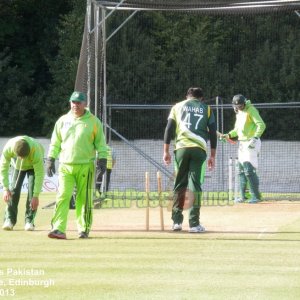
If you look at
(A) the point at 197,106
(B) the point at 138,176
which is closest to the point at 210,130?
(A) the point at 197,106

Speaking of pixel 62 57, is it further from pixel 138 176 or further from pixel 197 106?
pixel 197 106

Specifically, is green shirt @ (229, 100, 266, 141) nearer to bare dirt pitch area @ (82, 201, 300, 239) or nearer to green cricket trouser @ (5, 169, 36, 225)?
bare dirt pitch area @ (82, 201, 300, 239)

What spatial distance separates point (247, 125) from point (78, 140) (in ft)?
24.9

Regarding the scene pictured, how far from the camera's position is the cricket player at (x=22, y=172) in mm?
15188

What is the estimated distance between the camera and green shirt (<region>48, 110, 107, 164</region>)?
14.2 meters

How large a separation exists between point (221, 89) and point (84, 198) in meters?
20.4

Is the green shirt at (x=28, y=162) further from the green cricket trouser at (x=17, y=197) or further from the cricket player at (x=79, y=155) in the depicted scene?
the cricket player at (x=79, y=155)

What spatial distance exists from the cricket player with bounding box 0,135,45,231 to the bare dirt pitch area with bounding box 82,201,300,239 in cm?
103

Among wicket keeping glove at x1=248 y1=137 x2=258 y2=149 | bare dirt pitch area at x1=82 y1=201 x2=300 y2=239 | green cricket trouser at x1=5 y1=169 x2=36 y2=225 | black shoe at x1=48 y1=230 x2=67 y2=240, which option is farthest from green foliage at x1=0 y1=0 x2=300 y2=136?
black shoe at x1=48 y1=230 x2=67 y2=240

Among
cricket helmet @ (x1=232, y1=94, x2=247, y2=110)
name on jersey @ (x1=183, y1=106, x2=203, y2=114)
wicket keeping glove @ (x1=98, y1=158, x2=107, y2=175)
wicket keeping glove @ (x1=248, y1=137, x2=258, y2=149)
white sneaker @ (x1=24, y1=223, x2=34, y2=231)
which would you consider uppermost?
cricket helmet @ (x1=232, y1=94, x2=247, y2=110)

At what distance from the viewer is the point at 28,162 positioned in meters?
15.6

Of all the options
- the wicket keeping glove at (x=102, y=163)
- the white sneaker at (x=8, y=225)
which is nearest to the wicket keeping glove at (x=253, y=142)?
A: the white sneaker at (x=8, y=225)

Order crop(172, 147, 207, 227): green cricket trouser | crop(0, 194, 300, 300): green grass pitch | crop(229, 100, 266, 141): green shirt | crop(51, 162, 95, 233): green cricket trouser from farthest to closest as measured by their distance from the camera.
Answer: crop(229, 100, 266, 141): green shirt, crop(172, 147, 207, 227): green cricket trouser, crop(51, 162, 95, 233): green cricket trouser, crop(0, 194, 300, 300): green grass pitch

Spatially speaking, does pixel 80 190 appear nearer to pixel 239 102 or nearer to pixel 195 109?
pixel 195 109
